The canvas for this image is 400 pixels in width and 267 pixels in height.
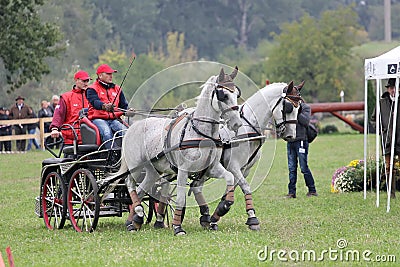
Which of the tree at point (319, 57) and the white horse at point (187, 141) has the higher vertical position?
the tree at point (319, 57)

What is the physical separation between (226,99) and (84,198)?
8.22 feet

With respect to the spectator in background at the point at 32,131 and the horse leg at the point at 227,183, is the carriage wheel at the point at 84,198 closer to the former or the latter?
the horse leg at the point at 227,183

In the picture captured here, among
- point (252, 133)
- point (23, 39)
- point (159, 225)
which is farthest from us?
point (23, 39)

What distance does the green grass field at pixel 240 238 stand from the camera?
8.82m

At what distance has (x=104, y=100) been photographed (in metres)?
11.8

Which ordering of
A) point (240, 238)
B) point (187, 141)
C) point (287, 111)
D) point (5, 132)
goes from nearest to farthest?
point (240, 238), point (187, 141), point (287, 111), point (5, 132)

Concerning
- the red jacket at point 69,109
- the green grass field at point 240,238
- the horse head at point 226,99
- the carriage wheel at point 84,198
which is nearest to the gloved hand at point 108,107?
the carriage wheel at point 84,198

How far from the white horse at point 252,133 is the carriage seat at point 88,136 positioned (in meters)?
1.46

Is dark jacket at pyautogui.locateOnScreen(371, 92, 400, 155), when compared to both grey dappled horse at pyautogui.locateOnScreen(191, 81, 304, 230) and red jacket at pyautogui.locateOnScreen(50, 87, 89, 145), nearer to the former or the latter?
grey dappled horse at pyautogui.locateOnScreen(191, 81, 304, 230)

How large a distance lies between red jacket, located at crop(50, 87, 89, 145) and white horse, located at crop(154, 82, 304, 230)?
226cm

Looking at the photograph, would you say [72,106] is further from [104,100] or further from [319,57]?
[319,57]

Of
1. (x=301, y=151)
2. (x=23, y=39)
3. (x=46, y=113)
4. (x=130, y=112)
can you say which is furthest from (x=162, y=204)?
(x=23, y=39)

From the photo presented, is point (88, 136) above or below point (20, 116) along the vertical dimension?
above

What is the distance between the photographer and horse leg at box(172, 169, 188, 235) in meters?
10.4
